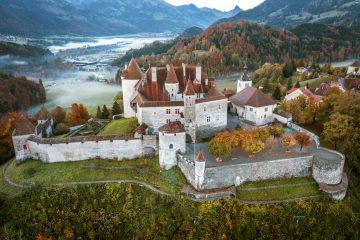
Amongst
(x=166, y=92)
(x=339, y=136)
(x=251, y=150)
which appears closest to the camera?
(x=251, y=150)

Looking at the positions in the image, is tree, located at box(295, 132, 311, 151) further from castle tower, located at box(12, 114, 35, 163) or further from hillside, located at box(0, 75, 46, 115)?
hillside, located at box(0, 75, 46, 115)

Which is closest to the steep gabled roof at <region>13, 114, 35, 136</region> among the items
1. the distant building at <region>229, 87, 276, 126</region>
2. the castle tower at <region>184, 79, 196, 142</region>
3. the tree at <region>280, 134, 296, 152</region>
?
the castle tower at <region>184, 79, 196, 142</region>

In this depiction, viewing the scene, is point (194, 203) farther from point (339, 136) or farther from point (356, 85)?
point (356, 85)

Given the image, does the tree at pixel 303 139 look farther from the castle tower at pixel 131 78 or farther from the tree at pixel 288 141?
the castle tower at pixel 131 78

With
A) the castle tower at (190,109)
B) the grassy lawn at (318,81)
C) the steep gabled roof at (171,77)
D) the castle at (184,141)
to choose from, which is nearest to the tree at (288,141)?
the castle at (184,141)

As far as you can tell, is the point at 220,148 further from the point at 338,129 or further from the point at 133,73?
the point at 133,73

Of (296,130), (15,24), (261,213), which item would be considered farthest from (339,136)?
(15,24)
